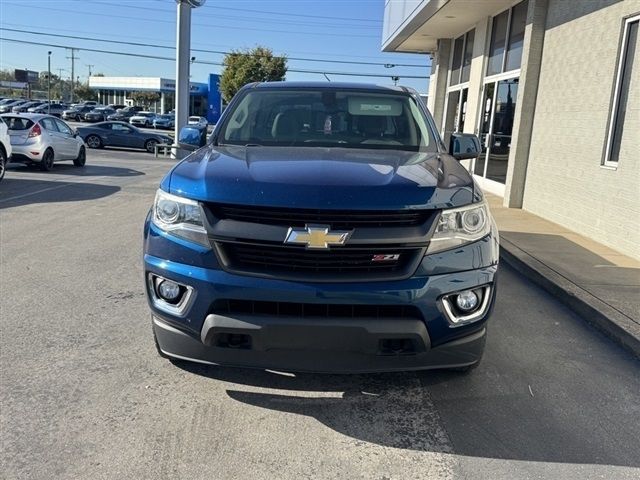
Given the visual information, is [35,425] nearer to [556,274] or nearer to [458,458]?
[458,458]

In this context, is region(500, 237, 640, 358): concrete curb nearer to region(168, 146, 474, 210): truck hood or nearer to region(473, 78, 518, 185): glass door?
region(168, 146, 474, 210): truck hood

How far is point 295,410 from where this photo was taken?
11.0 ft

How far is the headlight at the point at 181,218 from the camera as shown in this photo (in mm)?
3053

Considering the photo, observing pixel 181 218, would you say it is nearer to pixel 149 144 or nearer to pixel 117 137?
pixel 149 144

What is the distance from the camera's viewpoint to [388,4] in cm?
2172

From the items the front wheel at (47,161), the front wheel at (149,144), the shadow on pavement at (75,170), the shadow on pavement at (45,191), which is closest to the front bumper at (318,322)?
the shadow on pavement at (45,191)

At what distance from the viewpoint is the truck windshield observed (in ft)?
14.4

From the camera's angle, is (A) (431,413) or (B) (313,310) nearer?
(B) (313,310)

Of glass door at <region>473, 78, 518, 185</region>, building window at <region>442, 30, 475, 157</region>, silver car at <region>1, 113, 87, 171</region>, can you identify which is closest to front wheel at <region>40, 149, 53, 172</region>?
silver car at <region>1, 113, 87, 171</region>

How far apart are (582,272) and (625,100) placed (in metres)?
2.87

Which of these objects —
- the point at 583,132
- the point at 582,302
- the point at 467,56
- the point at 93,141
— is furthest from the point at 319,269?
the point at 93,141

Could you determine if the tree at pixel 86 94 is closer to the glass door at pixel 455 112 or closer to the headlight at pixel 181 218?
the glass door at pixel 455 112

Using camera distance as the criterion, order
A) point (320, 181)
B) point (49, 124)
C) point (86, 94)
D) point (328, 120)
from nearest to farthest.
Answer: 1. point (320, 181)
2. point (328, 120)
3. point (49, 124)
4. point (86, 94)

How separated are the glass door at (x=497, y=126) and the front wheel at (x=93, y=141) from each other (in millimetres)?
18433
